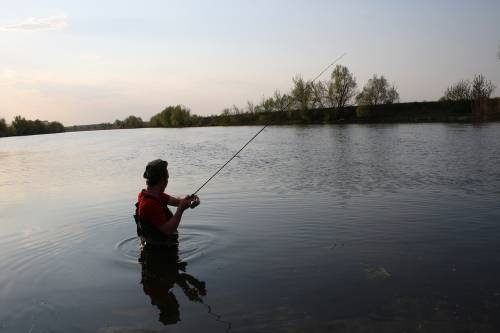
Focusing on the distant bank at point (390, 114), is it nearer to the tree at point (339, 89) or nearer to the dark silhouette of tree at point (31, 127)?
the tree at point (339, 89)

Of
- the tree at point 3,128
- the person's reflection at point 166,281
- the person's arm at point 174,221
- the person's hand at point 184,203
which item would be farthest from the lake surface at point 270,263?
the tree at point 3,128

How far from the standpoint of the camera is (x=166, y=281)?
19.6ft

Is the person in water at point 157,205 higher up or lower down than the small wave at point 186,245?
higher up

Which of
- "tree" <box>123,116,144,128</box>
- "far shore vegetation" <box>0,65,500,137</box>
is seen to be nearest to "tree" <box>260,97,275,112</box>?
"far shore vegetation" <box>0,65,500,137</box>

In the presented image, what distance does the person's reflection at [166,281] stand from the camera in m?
5.19

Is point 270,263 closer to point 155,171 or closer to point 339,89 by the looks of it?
point 155,171

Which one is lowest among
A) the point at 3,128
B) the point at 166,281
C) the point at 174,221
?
the point at 166,281

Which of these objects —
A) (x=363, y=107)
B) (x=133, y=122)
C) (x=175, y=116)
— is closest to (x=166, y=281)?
(x=363, y=107)

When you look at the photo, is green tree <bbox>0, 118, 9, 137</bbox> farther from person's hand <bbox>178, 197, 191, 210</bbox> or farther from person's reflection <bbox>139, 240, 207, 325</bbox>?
person's hand <bbox>178, 197, 191, 210</bbox>

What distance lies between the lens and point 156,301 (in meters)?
5.40

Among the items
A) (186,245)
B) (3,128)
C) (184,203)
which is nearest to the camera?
(184,203)

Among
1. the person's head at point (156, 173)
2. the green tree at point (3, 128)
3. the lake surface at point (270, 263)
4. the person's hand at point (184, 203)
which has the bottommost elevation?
the lake surface at point (270, 263)

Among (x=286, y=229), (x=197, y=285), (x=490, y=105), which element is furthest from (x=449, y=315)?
(x=490, y=105)

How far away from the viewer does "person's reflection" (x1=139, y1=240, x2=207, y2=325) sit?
17.0ft
